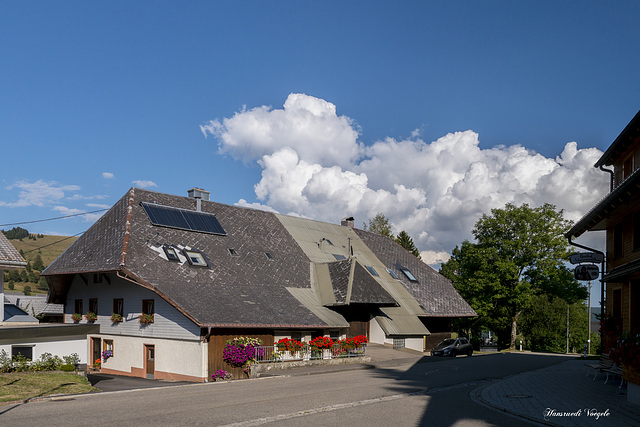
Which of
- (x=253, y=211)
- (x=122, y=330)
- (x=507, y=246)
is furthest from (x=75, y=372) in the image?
(x=507, y=246)

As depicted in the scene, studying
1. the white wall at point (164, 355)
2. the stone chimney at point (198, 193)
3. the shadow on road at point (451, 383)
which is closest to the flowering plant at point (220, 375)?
the white wall at point (164, 355)

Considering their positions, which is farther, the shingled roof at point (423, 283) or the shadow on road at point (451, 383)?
the shingled roof at point (423, 283)

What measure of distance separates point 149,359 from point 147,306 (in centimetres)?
255

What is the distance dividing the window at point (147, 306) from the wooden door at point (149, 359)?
1633 mm

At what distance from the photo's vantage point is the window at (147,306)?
1087 inches

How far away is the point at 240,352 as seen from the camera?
82.6 ft

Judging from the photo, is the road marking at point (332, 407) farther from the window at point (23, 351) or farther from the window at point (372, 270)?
the window at point (372, 270)

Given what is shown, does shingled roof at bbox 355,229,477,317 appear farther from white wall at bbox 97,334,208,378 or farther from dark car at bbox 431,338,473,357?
white wall at bbox 97,334,208,378

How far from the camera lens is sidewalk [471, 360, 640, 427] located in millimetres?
13852

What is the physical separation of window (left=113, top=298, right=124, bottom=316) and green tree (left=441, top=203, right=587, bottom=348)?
33.1 m

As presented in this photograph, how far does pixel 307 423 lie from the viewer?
12969 mm

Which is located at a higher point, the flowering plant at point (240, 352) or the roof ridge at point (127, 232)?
the roof ridge at point (127, 232)

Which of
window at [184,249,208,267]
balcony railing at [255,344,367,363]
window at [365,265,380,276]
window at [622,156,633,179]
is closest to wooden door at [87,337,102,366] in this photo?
window at [184,249,208,267]

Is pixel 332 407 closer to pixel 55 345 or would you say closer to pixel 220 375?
pixel 220 375
